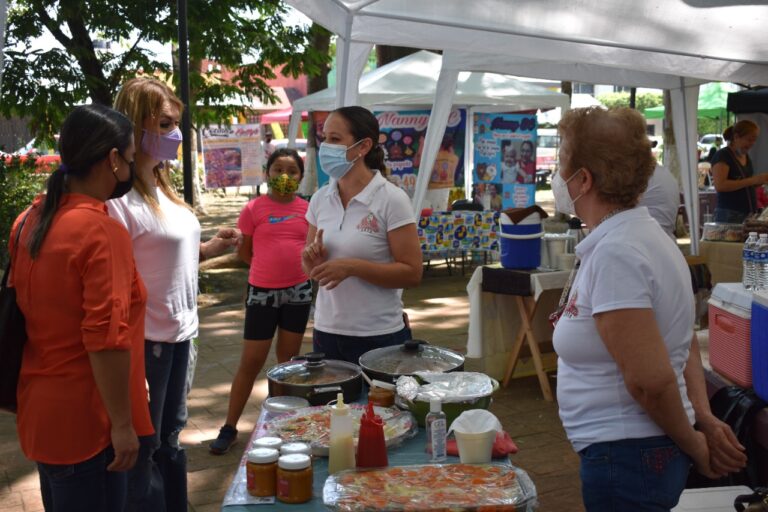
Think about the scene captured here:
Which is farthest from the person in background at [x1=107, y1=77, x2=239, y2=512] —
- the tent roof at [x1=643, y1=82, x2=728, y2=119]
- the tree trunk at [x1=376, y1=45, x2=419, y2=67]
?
the tent roof at [x1=643, y1=82, x2=728, y2=119]

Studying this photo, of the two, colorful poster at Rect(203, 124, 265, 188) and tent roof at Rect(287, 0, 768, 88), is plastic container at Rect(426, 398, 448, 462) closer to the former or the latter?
tent roof at Rect(287, 0, 768, 88)

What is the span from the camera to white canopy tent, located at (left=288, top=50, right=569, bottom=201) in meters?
10.1

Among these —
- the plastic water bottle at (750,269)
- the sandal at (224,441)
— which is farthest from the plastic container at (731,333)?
the sandal at (224,441)

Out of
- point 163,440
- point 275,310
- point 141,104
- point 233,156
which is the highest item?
point 233,156

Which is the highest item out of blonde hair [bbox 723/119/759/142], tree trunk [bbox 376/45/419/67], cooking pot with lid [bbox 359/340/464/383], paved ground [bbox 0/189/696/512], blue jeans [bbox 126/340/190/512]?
tree trunk [bbox 376/45/419/67]

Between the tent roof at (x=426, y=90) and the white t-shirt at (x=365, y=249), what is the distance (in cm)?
701

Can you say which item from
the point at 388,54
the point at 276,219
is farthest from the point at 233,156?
the point at 276,219

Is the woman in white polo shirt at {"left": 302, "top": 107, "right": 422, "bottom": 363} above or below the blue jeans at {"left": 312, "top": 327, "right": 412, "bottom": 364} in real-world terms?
above

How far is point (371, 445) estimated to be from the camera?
2.14 meters

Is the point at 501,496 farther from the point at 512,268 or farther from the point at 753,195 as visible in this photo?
the point at 753,195

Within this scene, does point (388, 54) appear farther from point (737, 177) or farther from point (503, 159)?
point (737, 177)

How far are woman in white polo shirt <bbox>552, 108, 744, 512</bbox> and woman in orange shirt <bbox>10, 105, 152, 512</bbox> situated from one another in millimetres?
1142

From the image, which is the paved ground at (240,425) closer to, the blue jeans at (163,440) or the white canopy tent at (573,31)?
the blue jeans at (163,440)

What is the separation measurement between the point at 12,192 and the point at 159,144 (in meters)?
8.54
